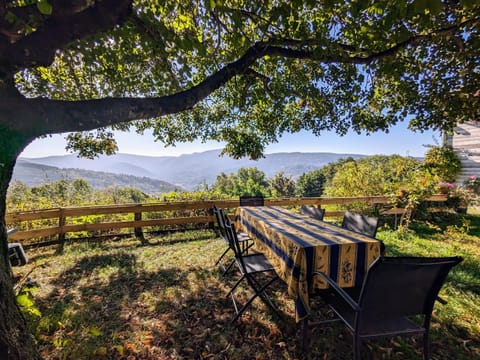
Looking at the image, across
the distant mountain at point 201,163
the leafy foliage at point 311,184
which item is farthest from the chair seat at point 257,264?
the distant mountain at point 201,163

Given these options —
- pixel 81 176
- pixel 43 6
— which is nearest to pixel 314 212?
pixel 43 6

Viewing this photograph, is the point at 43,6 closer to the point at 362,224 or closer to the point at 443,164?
the point at 362,224

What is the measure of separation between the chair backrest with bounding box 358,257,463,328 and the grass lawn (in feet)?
2.04

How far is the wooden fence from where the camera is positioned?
12.5 feet

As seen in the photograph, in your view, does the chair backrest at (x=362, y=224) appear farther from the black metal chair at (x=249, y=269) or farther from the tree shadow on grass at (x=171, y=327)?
the black metal chair at (x=249, y=269)

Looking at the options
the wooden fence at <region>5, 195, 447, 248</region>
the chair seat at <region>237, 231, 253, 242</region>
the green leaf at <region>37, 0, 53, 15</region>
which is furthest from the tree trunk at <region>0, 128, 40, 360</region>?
the wooden fence at <region>5, 195, 447, 248</region>

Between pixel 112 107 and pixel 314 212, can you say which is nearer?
pixel 112 107

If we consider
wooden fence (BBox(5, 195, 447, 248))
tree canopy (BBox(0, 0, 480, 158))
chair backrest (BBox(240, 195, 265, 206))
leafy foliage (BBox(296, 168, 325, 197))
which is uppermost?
tree canopy (BBox(0, 0, 480, 158))

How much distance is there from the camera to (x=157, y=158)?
19350 cm

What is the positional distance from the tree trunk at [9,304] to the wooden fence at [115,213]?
8.92 ft

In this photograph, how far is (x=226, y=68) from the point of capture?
97.3 inches

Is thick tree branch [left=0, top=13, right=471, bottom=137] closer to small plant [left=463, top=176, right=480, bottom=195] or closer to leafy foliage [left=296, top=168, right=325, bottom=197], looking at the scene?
small plant [left=463, top=176, right=480, bottom=195]

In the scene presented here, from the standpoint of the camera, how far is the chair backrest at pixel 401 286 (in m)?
1.18

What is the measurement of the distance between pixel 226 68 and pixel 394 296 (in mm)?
2580
